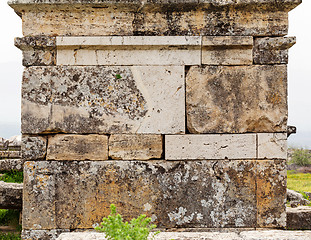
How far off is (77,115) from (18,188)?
1.92 metres

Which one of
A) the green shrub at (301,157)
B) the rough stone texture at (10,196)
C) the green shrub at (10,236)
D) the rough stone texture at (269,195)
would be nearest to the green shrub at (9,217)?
the green shrub at (10,236)

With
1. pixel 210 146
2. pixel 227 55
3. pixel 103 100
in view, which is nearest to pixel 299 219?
pixel 210 146

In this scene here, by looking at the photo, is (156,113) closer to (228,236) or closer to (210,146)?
(210,146)

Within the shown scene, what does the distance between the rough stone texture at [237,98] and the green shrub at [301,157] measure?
19084mm

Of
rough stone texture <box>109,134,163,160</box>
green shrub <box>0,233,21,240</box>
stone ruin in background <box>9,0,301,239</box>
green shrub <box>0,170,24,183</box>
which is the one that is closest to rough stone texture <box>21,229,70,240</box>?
stone ruin in background <box>9,0,301,239</box>

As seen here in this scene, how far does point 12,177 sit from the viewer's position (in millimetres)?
6074

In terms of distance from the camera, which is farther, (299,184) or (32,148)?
(299,184)

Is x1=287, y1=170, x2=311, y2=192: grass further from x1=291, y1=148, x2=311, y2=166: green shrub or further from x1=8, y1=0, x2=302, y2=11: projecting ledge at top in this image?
x1=291, y1=148, x2=311, y2=166: green shrub

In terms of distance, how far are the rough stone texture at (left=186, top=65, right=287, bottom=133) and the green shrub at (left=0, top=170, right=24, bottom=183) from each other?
4.08m

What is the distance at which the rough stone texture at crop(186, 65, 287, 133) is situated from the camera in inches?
131

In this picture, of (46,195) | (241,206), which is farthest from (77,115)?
(241,206)

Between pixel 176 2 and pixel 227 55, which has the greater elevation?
pixel 176 2

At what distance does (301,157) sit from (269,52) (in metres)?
19.3

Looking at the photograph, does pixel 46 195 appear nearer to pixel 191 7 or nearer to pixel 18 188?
pixel 18 188
